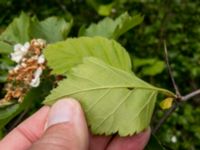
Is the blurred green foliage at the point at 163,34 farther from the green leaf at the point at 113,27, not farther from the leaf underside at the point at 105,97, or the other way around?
the leaf underside at the point at 105,97

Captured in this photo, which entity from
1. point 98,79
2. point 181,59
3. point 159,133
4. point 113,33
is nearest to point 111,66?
point 98,79

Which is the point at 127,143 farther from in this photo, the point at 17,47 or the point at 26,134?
the point at 17,47

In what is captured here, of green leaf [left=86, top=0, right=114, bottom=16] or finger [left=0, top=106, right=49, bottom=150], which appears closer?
finger [left=0, top=106, right=49, bottom=150]

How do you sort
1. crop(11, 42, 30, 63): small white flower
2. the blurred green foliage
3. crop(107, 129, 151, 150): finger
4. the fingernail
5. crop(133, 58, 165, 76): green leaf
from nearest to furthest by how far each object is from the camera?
the fingernail → crop(107, 129, 151, 150): finger → crop(11, 42, 30, 63): small white flower → crop(133, 58, 165, 76): green leaf → the blurred green foliage

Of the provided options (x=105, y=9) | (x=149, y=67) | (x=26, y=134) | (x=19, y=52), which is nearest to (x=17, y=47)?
(x=19, y=52)

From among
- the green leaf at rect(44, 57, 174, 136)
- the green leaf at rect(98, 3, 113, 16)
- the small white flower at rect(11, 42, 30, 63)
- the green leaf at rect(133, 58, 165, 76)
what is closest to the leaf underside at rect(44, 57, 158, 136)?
the green leaf at rect(44, 57, 174, 136)

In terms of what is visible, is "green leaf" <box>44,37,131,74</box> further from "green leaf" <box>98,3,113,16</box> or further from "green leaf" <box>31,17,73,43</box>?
"green leaf" <box>98,3,113,16</box>

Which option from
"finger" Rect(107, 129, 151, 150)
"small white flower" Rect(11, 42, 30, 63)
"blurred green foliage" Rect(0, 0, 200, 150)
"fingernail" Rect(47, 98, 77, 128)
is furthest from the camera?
"blurred green foliage" Rect(0, 0, 200, 150)
